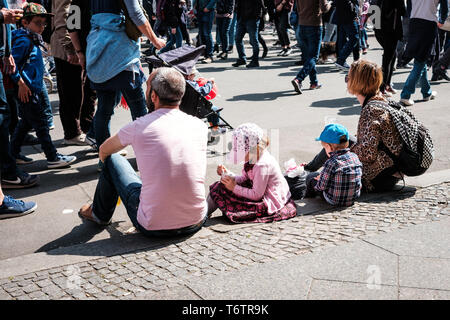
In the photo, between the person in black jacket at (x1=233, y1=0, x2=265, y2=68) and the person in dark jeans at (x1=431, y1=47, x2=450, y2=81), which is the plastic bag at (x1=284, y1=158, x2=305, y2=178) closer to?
→ the person in dark jeans at (x1=431, y1=47, x2=450, y2=81)

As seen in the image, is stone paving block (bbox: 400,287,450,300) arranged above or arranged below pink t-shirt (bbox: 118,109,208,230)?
below

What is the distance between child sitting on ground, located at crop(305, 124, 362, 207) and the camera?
15.2ft

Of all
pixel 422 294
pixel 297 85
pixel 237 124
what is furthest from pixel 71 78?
pixel 422 294

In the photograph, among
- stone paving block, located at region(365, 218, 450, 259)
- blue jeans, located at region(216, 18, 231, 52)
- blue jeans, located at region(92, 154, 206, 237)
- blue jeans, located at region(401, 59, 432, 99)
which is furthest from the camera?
blue jeans, located at region(216, 18, 231, 52)

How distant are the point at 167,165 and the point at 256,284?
39.8 inches

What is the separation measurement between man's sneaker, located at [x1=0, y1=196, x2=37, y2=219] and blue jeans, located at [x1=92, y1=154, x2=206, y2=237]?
763 millimetres

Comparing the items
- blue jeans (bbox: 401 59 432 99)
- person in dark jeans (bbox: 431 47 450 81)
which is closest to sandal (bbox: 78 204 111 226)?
blue jeans (bbox: 401 59 432 99)

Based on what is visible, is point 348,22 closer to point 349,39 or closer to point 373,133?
point 349,39

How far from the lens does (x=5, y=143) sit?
5.07 m

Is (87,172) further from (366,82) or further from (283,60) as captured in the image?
(283,60)

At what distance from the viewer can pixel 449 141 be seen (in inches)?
271

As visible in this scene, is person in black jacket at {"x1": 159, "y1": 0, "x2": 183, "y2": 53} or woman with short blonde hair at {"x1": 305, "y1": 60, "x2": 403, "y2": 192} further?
person in black jacket at {"x1": 159, "y1": 0, "x2": 183, "y2": 53}

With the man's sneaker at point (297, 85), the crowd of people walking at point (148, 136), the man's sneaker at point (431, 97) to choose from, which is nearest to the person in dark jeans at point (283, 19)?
the man's sneaker at point (297, 85)

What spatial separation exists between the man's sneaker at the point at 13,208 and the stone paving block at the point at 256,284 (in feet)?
6.64
